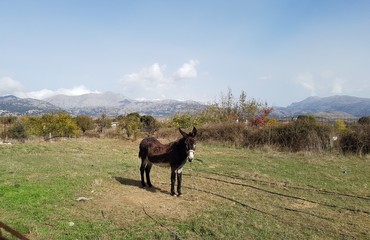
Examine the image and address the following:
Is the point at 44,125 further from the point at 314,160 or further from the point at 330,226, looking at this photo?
the point at 330,226

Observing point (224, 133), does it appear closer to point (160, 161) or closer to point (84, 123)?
point (160, 161)

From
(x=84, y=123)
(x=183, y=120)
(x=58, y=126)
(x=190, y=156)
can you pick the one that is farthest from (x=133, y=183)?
(x=84, y=123)

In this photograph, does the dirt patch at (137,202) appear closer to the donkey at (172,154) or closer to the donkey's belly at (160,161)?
the donkey at (172,154)

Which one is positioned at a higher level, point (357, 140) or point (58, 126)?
point (58, 126)

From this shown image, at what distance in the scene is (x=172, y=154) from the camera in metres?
11.9

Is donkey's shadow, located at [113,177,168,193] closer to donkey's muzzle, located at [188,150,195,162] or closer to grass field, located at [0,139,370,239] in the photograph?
grass field, located at [0,139,370,239]

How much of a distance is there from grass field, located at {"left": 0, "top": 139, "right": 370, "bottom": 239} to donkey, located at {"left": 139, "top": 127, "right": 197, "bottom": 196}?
32.6 inches

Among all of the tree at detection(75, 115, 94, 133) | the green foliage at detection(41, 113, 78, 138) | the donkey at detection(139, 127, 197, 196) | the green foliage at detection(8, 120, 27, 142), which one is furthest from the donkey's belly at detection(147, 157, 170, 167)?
the tree at detection(75, 115, 94, 133)

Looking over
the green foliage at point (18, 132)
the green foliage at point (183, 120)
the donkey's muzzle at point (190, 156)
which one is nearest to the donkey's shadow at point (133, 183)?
the donkey's muzzle at point (190, 156)

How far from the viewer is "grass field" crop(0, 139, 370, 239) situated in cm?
854

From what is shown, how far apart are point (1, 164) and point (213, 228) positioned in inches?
509

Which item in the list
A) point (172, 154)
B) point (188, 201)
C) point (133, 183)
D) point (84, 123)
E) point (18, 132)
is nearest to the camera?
point (188, 201)

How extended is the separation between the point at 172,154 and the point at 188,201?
1.74 metres

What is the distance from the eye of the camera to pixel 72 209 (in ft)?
32.8
